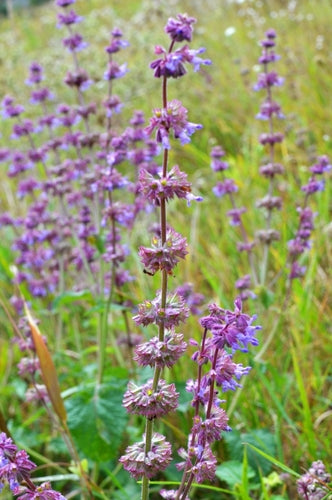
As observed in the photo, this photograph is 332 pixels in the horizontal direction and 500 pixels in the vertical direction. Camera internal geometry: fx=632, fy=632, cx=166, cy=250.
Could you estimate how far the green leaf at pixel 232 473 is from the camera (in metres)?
1.88

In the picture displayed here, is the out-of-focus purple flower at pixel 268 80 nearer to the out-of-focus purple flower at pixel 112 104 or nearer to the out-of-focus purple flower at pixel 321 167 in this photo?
the out-of-focus purple flower at pixel 321 167

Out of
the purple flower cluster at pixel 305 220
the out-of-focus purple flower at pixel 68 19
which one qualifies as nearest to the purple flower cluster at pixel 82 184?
the out-of-focus purple flower at pixel 68 19

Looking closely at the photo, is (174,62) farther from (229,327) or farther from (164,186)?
(229,327)

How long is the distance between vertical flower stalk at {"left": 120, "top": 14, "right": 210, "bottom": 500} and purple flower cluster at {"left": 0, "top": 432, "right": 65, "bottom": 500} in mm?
196

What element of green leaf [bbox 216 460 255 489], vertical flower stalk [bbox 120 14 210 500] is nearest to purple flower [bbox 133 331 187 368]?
vertical flower stalk [bbox 120 14 210 500]

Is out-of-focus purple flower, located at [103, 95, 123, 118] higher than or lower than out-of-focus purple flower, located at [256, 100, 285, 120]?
lower

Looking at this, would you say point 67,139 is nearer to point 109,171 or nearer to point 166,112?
point 109,171

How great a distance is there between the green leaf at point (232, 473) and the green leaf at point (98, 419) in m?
0.42

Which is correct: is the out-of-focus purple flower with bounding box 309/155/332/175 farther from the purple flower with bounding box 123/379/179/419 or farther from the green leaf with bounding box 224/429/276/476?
the purple flower with bounding box 123/379/179/419

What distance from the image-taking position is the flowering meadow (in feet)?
4.12

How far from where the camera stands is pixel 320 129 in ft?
14.5

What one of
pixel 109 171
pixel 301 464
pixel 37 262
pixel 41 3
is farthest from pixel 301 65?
pixel 41 3

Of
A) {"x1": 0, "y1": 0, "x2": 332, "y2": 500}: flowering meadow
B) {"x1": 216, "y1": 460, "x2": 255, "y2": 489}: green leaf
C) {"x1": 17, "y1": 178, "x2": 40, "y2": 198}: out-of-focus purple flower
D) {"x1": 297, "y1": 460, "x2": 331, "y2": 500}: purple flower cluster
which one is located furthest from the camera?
{"x1": 17, "y1": 178, "x2": 40, "y2": 198}: out-of-focus purple flower

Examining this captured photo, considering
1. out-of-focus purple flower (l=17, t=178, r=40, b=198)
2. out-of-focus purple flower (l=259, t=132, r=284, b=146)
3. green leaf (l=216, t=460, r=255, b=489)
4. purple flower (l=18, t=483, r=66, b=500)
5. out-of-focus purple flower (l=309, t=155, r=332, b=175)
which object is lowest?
purple flower (l=18, t=483, r=66, b=500)
